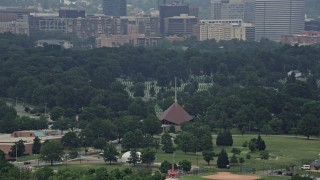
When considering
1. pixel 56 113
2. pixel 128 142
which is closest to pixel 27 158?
pixel 128 142

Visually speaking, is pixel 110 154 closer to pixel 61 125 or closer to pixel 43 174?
pixel 43 174

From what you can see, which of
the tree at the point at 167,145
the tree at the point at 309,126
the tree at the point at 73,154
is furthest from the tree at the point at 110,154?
the tree at the point at 309,126

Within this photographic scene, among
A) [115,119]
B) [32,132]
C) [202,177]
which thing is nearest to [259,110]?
[115,119]

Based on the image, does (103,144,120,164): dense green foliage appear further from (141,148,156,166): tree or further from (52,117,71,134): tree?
(52,117,71,134): tree

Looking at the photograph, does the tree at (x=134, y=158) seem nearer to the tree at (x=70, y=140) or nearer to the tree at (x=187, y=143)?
the tree at (x=187, y=143)

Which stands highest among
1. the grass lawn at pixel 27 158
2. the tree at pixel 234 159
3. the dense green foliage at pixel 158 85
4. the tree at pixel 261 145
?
the dense green foliage at pixel 158 85

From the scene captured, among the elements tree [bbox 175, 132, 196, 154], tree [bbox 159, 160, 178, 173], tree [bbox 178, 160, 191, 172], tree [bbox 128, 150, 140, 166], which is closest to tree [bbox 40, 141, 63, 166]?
tree [bbox 128, 150, 140, 166]
